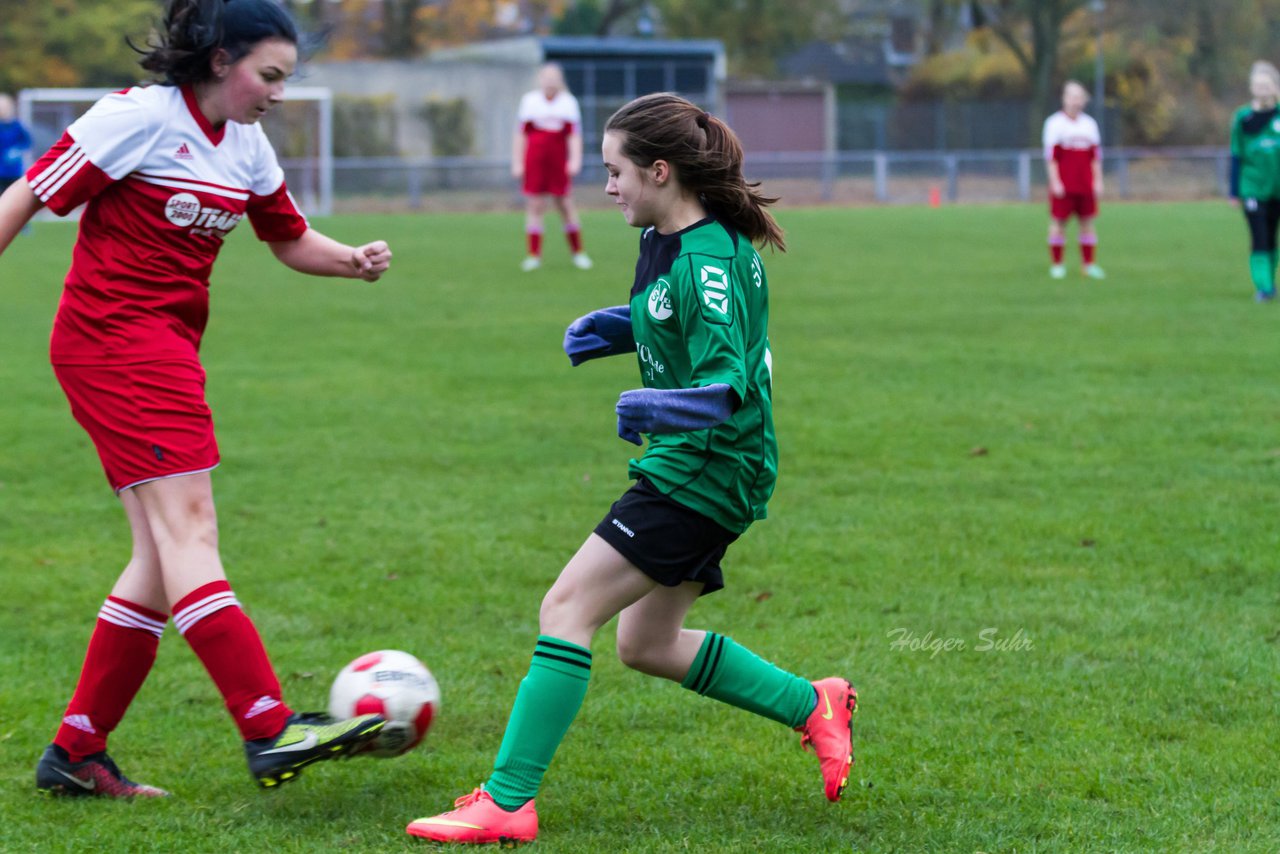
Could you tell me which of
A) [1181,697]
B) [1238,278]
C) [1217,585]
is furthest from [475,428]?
[1238,278]

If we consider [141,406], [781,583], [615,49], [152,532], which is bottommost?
[781,583]

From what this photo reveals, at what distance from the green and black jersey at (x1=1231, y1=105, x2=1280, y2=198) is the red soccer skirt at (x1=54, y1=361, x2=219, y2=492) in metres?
11.9

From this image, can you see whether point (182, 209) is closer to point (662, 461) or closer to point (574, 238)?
point (662, 461)

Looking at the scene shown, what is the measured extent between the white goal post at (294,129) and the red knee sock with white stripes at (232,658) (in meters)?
28.0

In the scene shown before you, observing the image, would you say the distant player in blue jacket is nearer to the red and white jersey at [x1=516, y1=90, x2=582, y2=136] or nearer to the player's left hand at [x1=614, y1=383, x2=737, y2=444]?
the red and white jersey at [x1=516, y1=90, x2=582, y2=136]

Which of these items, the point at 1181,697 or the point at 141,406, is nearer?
the point at 141,406

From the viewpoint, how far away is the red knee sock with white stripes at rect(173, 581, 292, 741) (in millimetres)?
3469

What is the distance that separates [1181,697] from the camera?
432 centimetres

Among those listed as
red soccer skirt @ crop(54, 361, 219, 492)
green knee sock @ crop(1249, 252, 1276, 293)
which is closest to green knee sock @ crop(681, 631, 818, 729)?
red soccer skirt @ crop(54, 361, 219, 492)

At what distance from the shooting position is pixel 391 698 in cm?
358

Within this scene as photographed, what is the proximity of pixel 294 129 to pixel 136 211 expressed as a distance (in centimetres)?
3277

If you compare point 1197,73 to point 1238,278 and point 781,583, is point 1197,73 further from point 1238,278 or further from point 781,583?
point 781,583

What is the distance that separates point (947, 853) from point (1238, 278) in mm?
14024

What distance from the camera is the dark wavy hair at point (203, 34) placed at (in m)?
3.53
